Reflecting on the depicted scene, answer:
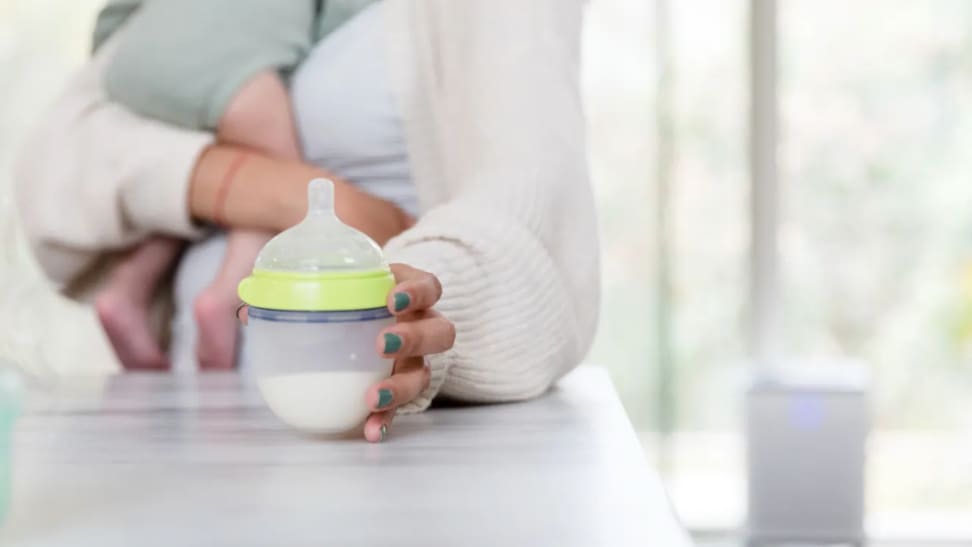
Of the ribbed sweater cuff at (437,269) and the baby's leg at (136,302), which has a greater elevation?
the ribbed sweater cuff at (437,269)

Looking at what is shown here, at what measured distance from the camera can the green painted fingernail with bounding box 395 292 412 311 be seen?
70cm

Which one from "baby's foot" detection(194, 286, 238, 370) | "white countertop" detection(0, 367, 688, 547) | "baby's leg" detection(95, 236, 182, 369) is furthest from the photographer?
"baby's leg" detection(95, 236, 182, 369)

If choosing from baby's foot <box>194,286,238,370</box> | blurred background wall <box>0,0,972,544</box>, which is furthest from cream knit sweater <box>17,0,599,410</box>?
blurred background wall <box>0,0,972,544</box>

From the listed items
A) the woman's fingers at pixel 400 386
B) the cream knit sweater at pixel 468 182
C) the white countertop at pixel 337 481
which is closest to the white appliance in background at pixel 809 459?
the cream knit sweater at pixel 468 182

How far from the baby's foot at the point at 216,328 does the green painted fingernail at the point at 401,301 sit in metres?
0.50

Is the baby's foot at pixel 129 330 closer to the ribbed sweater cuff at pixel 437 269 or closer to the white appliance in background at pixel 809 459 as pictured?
the ribbed sweater cuff at pixel 437 269

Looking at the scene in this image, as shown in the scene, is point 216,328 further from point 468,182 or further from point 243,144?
point 468,182

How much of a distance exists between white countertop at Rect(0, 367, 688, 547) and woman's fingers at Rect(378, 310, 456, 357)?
0.19 ft

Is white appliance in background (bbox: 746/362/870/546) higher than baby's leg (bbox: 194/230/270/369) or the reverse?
the reverse

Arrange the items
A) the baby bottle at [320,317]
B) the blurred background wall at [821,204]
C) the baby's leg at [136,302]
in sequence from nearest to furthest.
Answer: the baby bottle at [320,317]
the baby's leg at [136,302]
the blurred background wall at [821,204]

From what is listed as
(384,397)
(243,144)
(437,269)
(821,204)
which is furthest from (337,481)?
(821,204)

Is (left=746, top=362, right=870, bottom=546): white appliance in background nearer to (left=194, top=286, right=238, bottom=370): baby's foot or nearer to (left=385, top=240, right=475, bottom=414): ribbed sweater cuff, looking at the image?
(left=194, top=286, right=238, bottom=370): baby's foot

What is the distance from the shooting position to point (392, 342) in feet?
2.28

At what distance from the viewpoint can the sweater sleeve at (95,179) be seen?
1232 mm
